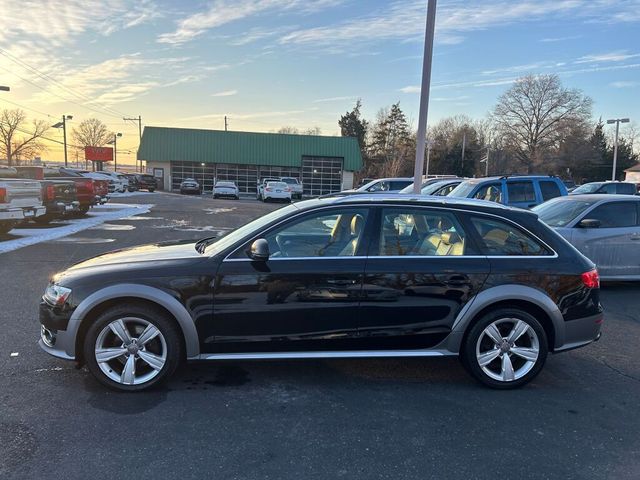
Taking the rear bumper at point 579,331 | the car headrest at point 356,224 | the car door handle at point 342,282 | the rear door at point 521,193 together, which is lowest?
the rear bumper at point 579,331

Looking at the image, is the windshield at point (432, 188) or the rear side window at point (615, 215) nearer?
the rear side window at point (615, 215)

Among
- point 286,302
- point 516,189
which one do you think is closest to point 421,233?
point 286,302

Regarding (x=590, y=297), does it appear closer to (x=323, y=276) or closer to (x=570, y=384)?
(x=570, y=384)

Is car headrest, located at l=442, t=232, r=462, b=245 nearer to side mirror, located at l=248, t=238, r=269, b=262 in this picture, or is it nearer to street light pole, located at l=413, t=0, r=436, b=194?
side mirror, located at l=248, t=238, r=269, b=262

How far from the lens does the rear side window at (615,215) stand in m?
7.81

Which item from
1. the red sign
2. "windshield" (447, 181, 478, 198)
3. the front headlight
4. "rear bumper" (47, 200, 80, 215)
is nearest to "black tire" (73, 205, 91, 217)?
"rear bumper" (47, 200, 80, 215)

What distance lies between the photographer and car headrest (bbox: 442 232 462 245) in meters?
4.18

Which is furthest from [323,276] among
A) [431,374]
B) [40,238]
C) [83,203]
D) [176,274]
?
[83,203]

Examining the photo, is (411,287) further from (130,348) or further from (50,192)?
(50,192)

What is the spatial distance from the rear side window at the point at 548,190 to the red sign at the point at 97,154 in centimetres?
6880

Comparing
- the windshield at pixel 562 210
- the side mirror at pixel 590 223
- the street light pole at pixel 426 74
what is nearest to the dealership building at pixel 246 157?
the street light pole at pixel 426 74

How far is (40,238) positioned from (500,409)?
40.7ft

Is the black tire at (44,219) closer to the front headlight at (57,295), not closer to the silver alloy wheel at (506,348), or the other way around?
the front headlight at (57,295)

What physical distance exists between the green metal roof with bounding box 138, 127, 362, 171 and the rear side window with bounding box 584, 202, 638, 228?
4252cm
